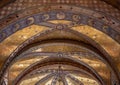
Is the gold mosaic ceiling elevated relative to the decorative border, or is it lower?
elevated

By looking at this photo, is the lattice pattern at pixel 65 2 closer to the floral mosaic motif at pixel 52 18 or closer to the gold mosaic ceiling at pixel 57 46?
the floral mosaic motif at pixel 52 18

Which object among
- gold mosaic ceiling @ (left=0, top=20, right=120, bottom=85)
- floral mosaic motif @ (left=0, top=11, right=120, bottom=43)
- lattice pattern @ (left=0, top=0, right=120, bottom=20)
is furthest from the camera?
gold mosaic ceiling @ (left=0, top=20, right=120, bottom=85)

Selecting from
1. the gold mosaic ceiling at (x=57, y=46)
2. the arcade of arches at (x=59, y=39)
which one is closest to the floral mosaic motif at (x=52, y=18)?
the arcade of arches at (x=59, y=39)

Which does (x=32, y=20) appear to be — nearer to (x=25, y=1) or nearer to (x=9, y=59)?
(x=25, y=1)

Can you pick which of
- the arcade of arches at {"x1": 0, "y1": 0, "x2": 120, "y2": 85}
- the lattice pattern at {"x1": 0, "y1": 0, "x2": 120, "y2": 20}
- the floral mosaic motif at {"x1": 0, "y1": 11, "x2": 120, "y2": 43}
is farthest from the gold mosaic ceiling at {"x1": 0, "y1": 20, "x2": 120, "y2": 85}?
the lattice pattern at {"x1": 0, "y1": 0, "x2": 120, "y2": 20}

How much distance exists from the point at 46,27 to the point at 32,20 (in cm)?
111

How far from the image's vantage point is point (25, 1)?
873 centimetres

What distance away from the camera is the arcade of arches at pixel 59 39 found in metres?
8.62

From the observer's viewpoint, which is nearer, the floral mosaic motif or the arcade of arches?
the arcade of arches

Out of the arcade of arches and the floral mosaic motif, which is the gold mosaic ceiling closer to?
the arcade of arches

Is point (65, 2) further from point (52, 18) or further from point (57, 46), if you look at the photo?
point (57, 46)

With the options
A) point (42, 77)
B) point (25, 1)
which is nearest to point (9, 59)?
point (25, 1)

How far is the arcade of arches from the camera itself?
339 inches

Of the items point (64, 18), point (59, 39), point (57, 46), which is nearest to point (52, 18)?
point (64, 18)
